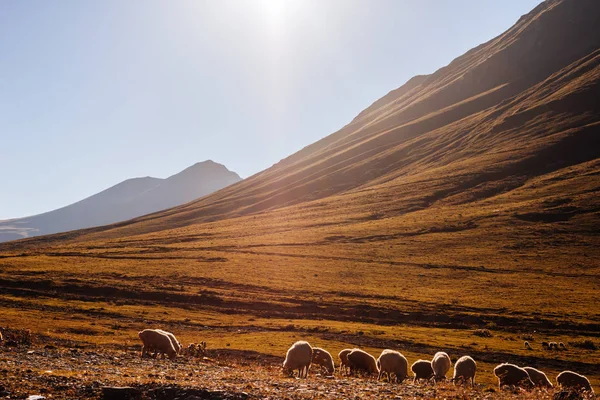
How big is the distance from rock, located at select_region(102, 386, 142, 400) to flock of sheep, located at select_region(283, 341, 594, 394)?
42.9ft

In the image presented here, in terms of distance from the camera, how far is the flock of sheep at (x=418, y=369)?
27.0m

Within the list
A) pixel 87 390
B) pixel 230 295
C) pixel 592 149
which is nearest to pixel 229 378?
pixel 87 390

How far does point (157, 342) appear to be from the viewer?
97.8 ft

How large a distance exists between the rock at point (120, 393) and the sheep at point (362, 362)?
1902 cm

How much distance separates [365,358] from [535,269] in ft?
235

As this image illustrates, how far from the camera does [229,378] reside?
21453 millimetres

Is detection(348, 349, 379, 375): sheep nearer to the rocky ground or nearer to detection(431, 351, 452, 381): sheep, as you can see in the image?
detection(431, 351, 452, 381): sheep

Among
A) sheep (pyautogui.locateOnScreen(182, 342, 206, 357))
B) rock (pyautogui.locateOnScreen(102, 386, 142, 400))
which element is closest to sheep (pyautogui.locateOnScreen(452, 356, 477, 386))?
sheep (pyautogui.locateOnScreen(182, 342, 206, 357))

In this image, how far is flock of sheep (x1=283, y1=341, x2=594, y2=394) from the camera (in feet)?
88.7

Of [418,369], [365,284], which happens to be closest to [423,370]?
[418,369]

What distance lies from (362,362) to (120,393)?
2005 centimetres

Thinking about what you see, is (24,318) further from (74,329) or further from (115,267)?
(115,267)

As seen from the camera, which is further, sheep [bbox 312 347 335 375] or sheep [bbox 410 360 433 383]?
sheep [bbox 312 347 335 375]

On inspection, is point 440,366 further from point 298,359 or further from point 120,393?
point 120,393
